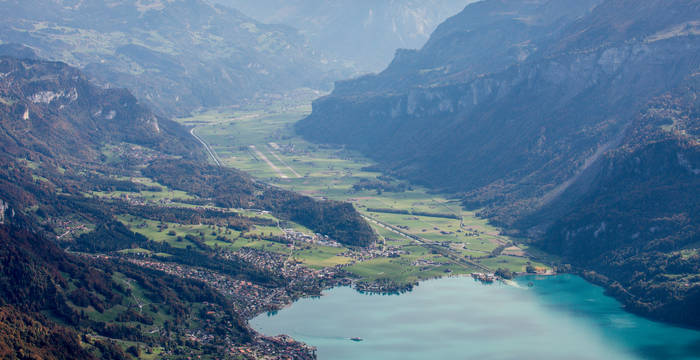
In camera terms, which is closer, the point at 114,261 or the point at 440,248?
the point at 114,261

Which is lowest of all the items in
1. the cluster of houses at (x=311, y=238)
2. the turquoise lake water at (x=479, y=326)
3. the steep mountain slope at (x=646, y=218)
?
the turquoise lake water at (x=479, y=326)

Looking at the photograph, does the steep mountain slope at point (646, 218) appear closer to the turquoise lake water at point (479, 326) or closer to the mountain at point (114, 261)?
the turquoise lake water at point (479, 326)

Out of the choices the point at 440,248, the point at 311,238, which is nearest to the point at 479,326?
the point at 440,248

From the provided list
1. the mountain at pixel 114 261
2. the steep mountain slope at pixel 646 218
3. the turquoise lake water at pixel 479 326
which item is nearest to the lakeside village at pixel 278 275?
the mountain at pixel 114 261

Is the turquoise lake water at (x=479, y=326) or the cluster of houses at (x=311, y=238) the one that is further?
the cluster of houses at (x=311, y=238)

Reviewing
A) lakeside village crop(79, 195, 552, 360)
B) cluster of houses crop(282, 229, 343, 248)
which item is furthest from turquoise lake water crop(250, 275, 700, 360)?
cluster of houses crop(282, 229, 343, 248)

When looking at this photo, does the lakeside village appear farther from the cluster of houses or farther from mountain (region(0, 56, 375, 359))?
mountain (region(0, 56, 375, 359))

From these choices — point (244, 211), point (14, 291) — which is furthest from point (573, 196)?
point (14, 291)

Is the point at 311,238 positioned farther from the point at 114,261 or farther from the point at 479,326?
the point at 479,326

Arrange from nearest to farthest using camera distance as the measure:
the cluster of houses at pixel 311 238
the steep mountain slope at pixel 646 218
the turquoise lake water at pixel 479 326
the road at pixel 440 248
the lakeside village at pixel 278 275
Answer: the turquoise lake water at pixel 479 326
the lakeside village at pixel 278 275
the steep mountain slope at pixel 646 218
the road at pixel 440 248
the cluster of houses at pixel 311 238
